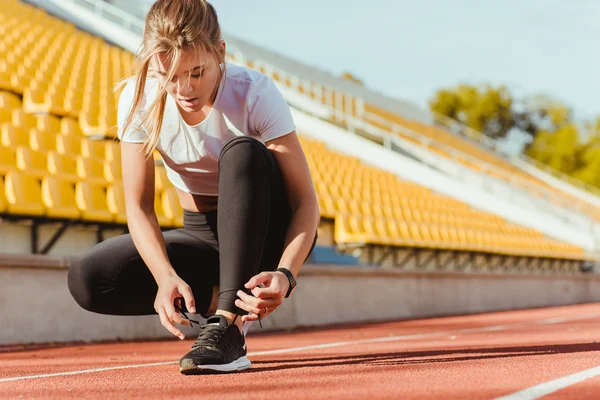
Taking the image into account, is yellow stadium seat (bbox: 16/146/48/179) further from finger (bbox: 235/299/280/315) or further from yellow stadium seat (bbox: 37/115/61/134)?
finger (bbox: 235/299/280/315)

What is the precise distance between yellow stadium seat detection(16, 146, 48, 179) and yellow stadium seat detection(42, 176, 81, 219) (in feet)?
0.40

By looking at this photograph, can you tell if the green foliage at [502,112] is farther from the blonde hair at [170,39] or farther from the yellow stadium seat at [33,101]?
the blonde hair at [170,39]

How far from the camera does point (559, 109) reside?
46000 mm

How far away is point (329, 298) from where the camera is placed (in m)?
7.47

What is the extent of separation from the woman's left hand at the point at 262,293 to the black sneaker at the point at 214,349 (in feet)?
0.36

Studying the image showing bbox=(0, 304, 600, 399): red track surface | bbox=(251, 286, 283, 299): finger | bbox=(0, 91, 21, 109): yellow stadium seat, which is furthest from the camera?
bbox=(0, 91, 21, 109): yellow stadium seat

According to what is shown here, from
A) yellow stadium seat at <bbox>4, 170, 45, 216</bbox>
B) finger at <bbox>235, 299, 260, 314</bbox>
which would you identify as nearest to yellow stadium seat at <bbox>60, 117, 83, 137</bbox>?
yellow stadium seat at <bbox>4, 170, 45, 216</bbox>

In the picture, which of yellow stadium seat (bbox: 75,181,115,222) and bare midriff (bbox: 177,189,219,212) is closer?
bare midriff (bbox: 177,189,219,212)

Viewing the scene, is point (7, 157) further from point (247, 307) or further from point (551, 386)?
point (551, 386)

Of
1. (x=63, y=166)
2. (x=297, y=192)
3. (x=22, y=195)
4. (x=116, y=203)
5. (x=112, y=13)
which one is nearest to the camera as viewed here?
(x=297, y=192)

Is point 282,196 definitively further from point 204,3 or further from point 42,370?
point 42,370

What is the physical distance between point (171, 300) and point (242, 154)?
0.50 metres

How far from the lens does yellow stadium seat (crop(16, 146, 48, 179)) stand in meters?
5.81

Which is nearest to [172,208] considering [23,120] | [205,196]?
[23,120]
